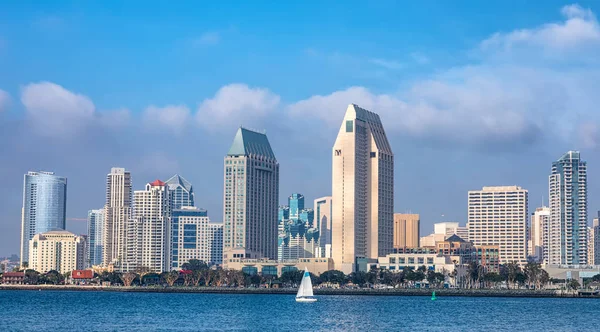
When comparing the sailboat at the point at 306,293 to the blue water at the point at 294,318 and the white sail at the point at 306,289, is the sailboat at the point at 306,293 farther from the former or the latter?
the blue water at the point at 294,318

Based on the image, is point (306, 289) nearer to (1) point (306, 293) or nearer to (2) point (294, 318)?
(1) point (306, 293)

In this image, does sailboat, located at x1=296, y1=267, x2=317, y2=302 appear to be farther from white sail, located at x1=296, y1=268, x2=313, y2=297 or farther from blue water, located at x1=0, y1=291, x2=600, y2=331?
blue water, located at x1=0, y1=291, x2=600, y2=331

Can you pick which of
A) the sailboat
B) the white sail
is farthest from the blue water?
the white sail

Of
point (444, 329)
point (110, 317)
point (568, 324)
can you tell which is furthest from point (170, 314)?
point (568, 324)

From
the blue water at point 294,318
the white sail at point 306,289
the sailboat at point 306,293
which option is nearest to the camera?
the blue water at point 294,318

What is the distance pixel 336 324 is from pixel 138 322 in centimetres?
2403

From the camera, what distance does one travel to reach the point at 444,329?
120750 mm

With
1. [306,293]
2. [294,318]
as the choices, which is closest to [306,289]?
[306,293]

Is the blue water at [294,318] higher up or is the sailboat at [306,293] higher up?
the sailboat at [306,293]

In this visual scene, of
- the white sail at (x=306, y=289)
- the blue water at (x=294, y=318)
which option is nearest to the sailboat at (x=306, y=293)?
the white sail at (x=306, y=289)

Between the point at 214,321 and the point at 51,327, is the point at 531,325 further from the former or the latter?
the point at 51,327

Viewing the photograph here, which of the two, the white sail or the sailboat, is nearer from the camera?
the sailboat

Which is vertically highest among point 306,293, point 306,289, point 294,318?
point 306,289

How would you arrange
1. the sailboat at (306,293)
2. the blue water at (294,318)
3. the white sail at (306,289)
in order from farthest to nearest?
1. the white sail at (306,289)
2. the sailboat at (306,293)
3. the blue water at (294,318)
